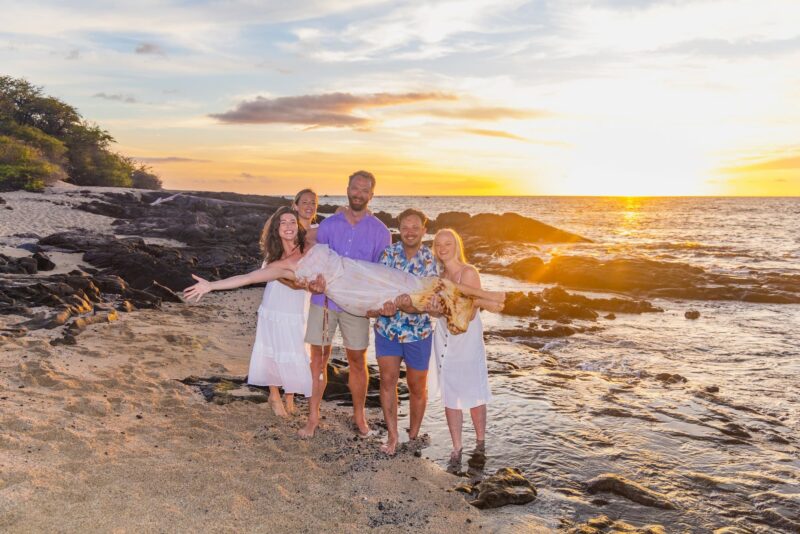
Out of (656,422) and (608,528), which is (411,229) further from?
(656,422)

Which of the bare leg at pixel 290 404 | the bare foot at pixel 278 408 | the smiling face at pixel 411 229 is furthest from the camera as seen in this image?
the bare leg at pixel 290 404

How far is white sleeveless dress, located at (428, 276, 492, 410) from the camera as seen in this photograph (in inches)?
231

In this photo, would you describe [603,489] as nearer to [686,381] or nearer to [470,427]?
[470,427]

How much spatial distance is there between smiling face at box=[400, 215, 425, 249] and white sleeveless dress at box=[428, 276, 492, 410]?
899mm

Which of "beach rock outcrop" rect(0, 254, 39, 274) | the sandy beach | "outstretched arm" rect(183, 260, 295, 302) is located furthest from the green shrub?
"outstretched arm" rect(183, 260, 295, 302)

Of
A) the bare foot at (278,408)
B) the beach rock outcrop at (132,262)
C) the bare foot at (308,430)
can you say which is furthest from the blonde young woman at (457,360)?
the beach rock outcrop at (132,262)

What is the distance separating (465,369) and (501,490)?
1242 millimetres

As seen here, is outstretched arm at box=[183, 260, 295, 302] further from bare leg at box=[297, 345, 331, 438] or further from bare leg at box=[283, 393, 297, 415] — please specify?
bare leg at box=[283, 393, 297, 415]

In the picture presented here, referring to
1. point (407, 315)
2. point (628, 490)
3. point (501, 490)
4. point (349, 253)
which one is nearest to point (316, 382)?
point (407, 315)

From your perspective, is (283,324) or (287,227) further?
(283,324)

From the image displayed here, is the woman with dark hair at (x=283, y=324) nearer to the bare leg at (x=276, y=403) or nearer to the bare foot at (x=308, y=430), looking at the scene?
the bare foot at (x=308, y=430)

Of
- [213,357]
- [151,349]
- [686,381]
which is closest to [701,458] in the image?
[686,381]

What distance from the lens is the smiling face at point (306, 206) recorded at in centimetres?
638

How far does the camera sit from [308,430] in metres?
6.10
